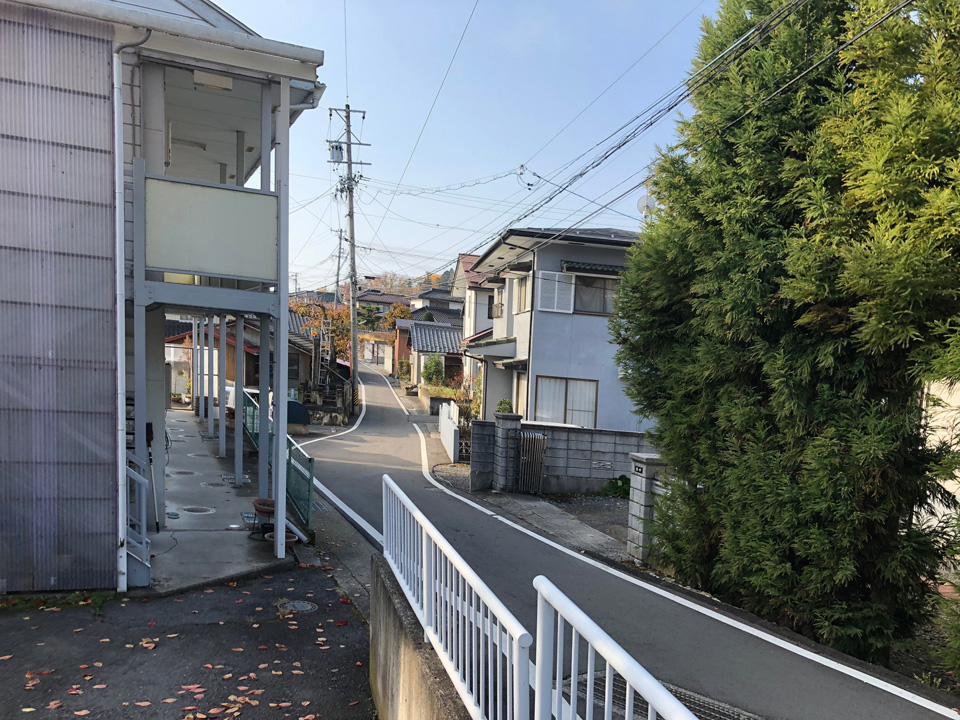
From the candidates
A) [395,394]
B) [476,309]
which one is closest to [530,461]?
[476,309]

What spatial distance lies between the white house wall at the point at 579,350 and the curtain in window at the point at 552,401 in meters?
0.28

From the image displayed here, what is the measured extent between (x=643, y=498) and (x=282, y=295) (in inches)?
207

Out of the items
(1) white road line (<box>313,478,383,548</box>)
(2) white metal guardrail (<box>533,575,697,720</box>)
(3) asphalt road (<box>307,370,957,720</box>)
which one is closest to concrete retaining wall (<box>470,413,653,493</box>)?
(1) white road line (<box>313,478,383,548</box>)

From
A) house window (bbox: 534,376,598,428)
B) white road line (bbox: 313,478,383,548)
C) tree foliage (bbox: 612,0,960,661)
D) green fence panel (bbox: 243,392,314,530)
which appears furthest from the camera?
house window (bbox: 534,376,598,428)

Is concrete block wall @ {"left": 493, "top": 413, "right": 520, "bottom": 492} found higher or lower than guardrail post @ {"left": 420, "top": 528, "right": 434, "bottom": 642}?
lower

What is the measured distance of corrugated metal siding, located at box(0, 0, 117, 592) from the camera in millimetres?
5777

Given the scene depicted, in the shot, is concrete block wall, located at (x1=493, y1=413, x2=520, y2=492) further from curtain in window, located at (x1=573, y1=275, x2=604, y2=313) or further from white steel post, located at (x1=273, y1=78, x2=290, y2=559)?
white steel post, located at (x1=273, y1=78, x2=290, y2=559)

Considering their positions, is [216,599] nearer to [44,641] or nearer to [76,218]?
[44,641]

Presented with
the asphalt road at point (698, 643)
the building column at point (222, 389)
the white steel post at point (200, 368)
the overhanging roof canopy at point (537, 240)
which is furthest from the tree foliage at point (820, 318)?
the white steel post at point (200, 368)

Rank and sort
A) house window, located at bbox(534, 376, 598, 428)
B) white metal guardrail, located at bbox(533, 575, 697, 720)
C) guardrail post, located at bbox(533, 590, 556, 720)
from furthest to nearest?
1. house window, located at bbox(534, 376, 598, 428)
2. guardrail post, located at bbox(533, 590, 556, 720)
3. white metal guardrail, located at bbox(533, 575, 697, 720)

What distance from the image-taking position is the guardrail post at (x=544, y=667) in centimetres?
209

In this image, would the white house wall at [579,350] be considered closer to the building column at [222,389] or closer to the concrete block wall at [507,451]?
the concrete block wall at [507,451]

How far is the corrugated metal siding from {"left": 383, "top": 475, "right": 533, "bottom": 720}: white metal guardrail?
152 inches

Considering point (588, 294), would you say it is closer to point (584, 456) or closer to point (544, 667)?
point (584, 456)
